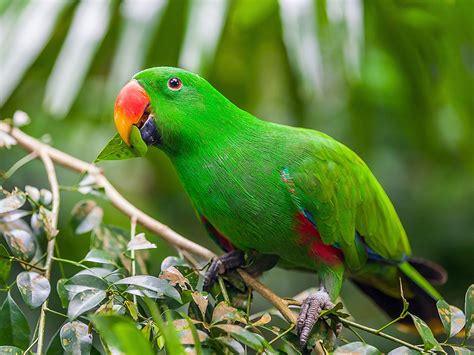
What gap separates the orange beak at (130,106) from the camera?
1.41 meters

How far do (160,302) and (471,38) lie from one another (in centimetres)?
175

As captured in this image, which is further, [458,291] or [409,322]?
[458,291]

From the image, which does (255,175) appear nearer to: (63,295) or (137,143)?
(137,143)

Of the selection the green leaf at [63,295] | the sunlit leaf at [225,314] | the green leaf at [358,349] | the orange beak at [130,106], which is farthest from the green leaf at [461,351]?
the orange beak at [130,106]

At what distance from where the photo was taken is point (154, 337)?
38.7 inches

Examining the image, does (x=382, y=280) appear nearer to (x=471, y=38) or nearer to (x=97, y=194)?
(x=97, y=194)

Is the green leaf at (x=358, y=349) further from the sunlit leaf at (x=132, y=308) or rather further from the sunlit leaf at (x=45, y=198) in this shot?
the sunlit leaf at (x=45, y=198)

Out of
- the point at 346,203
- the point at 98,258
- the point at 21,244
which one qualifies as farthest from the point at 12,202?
the point at 346,203

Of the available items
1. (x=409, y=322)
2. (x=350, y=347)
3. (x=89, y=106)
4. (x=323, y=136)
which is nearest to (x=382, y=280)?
(x=409, y=322)

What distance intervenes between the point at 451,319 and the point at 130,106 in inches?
33.6

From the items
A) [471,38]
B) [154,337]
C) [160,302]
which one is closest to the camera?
[154,337]

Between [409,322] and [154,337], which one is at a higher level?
[154,337]

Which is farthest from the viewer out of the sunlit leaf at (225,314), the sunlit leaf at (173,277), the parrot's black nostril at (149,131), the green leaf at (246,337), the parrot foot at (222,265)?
the parrot foot at (222,265)

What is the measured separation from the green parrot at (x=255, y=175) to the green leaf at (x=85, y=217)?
25 centimetres
